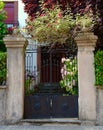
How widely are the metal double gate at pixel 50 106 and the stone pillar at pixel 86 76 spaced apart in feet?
1.22

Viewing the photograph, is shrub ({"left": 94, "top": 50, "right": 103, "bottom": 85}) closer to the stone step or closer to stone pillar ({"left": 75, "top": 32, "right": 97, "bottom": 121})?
stone pillar ({"left": 75, "top": 32, "right": 97, "bottom": 121})

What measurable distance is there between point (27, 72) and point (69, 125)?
2565 mm

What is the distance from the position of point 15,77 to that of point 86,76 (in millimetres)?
2257

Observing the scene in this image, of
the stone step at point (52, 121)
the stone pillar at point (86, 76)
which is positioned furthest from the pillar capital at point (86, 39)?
the stone step at point (52, 121)

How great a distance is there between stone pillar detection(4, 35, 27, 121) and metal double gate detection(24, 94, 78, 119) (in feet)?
1.15

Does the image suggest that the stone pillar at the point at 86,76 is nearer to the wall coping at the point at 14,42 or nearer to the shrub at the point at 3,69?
the wall coping at the point at 14,42

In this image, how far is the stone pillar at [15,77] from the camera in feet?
31.3

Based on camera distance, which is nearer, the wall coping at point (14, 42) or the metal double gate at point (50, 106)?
the wall coping at point (14, 42)

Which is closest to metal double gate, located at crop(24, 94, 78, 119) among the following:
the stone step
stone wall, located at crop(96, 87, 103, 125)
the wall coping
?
the stone step

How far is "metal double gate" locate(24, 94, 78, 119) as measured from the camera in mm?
9758

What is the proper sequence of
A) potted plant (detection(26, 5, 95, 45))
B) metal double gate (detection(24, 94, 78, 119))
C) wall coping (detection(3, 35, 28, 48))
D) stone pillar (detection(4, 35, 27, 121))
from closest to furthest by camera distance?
stone pillar (detection(4, 35, 27, 121)) → wall coping (detection(3, 35, 28, 48)) → metal double gate (detection(24, 94, 78, 119)) → potted plant (detection(26, 5, 95, 45))

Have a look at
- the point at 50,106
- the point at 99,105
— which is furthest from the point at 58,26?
the point at 99,105

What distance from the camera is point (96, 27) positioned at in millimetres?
12023

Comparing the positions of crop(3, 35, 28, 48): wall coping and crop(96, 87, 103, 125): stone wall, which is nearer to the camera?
crop(96, 87, 103, 125): stone wall
